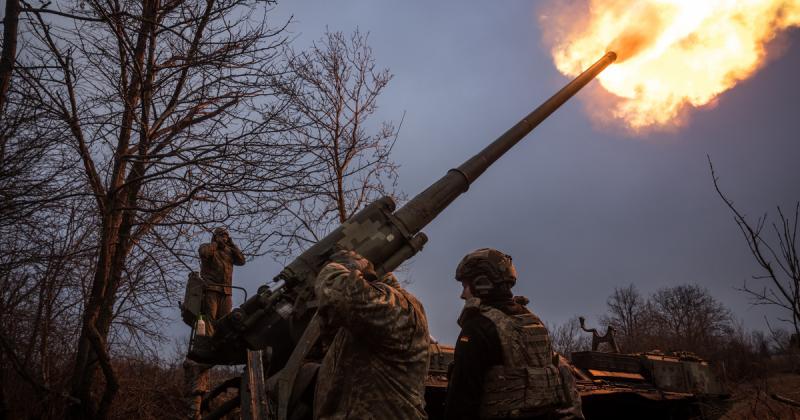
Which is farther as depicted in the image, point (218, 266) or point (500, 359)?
point (218, 266)

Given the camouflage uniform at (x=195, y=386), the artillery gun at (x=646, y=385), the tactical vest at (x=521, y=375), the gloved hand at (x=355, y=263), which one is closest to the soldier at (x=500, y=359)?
the tactical vest at (x=521, y=375)

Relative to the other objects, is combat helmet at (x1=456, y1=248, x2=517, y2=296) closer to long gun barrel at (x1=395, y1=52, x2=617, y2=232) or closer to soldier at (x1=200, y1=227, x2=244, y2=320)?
long gun barrel at (x1=395, y1=52, x2=617, y2=232)

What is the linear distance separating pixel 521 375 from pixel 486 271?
70 cm

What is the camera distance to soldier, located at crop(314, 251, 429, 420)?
2582mm

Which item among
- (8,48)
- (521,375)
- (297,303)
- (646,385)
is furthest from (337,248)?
(646,385)

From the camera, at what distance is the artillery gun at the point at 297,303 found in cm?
361

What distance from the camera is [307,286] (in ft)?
17.2

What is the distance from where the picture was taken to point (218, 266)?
7789 millimetres

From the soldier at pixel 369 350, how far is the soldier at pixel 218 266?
5166 mm

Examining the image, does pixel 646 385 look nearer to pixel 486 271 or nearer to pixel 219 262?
pixel 219 262

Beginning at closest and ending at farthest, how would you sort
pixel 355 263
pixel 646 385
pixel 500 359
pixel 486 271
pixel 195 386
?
pixel 355 263, pixel 500 359, pixel 486 271, pixel 195 386, pixel 646 385

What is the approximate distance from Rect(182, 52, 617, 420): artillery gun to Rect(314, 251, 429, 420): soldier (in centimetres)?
85

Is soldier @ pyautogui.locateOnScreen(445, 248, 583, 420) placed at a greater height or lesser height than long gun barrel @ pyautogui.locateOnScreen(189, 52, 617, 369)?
lesser

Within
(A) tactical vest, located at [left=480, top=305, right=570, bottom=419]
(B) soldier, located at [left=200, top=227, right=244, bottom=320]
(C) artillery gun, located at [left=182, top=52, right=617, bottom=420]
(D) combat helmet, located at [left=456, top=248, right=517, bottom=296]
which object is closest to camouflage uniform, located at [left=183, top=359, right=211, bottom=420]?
(B) soldier, located at [left=200, top=227, right=244, bottom=320]
